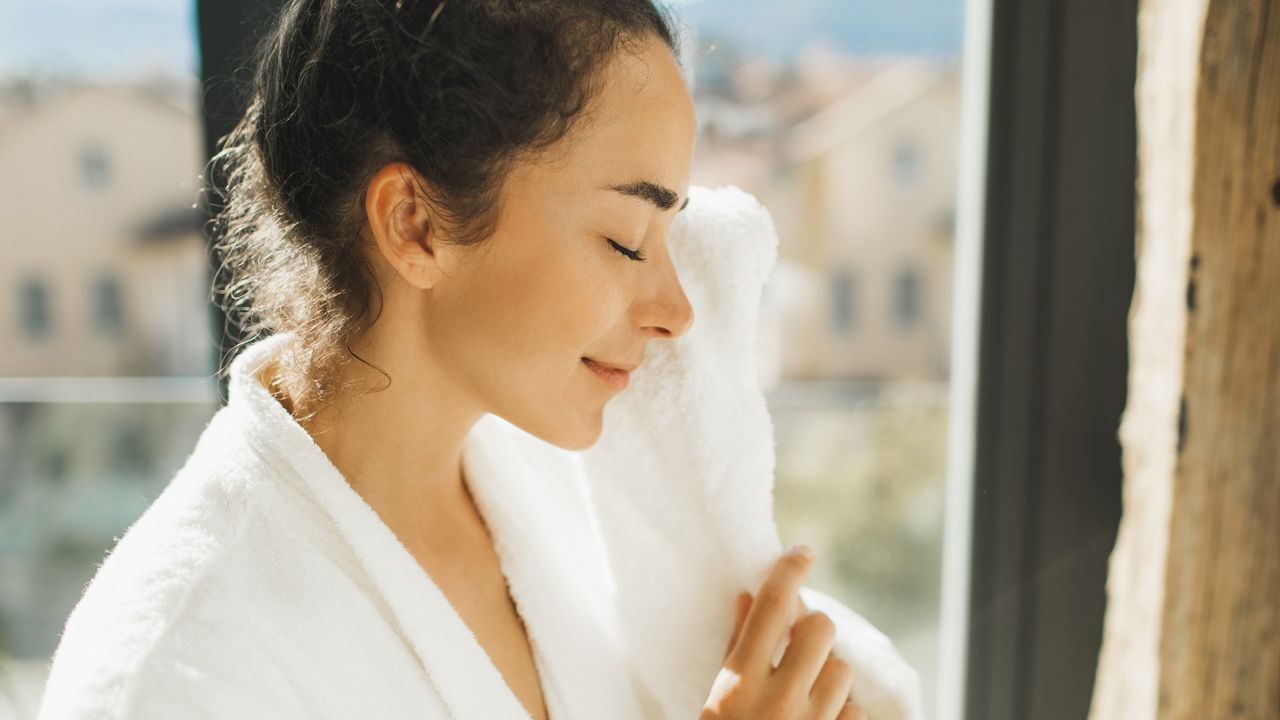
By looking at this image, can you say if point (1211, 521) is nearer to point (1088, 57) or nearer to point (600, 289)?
point (1088, 57)

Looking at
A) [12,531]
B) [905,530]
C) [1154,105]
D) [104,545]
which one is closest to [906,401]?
[905,530]

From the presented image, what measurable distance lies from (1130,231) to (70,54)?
3.84 ft

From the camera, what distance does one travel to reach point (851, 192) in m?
1.05

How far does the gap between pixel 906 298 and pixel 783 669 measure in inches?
19.8

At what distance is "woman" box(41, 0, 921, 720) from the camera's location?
600mm

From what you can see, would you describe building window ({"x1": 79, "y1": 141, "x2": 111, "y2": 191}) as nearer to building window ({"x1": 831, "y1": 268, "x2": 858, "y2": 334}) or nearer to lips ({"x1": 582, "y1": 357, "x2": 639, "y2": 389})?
lips ({"x1": 582, "y1": 357, "x2": 639, "y2": 389})

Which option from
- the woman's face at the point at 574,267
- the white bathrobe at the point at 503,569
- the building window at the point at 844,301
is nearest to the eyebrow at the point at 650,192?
the woman's face at the point at 574,267

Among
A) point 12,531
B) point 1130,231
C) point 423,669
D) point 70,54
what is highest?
point 1130,231

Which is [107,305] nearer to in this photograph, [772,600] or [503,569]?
[503,569]

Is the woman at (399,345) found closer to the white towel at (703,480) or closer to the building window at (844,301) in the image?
the white towel at (703,480)

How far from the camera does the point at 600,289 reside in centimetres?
68

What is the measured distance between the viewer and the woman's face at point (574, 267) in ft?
2.16

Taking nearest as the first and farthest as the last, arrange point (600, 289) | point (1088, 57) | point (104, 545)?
1. point (600, 289)
2. point (1088, 57)
3. point (104, 545)

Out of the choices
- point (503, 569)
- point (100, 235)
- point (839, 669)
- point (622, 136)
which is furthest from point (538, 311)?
point (100, 235)
